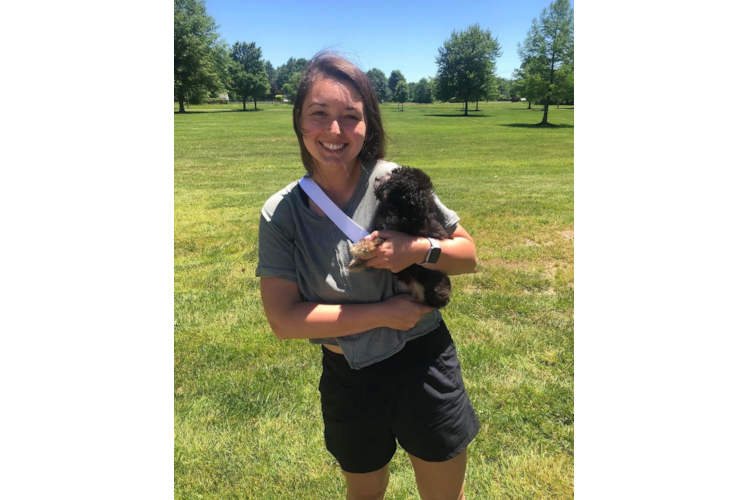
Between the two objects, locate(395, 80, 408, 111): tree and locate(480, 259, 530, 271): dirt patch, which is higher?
locate(395, 80, 408, 111): tree

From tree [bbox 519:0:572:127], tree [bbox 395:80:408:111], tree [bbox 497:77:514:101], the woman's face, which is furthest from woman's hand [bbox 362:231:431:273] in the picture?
tree [bbox 395:80:408:111]

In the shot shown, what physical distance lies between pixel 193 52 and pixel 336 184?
7564 cm

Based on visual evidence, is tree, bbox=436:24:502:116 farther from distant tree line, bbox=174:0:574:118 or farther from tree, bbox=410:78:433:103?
tree, bbox=410:78:433:103

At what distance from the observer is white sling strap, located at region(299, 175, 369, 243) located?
75.3 inches

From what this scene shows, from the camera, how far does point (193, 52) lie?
65.4 metres

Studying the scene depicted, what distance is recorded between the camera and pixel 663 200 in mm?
2373

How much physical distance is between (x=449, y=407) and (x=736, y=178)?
2010 mm

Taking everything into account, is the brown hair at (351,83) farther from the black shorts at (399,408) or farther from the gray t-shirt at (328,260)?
the black shorts at (399,408)

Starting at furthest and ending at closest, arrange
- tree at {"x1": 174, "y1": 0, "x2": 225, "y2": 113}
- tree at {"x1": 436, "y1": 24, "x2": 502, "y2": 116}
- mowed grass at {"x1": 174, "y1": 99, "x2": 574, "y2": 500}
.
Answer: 1. tree at {"x1": 436, "y1": 24, "x2": 502, "y2": 116}
2. tree at {"x1": 174, "y1": 0, "x2": 225, "y2": 113}
3. mowed grass at {"x1": 174, "y1": 99, "x2": 574, "y2": 500}

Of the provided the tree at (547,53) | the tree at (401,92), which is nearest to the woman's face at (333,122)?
the tree at (547,53)

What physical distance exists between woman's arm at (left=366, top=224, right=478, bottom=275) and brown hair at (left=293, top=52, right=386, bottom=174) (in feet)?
1.62
